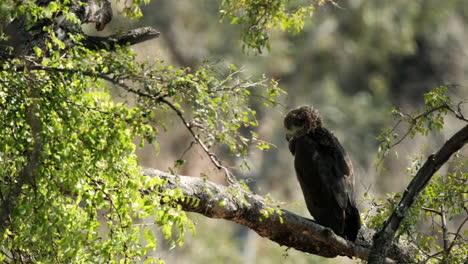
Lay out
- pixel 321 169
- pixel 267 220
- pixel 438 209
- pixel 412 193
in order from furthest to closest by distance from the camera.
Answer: pixel 321 169
pixel 438 209
pixel 267 220
pixel 412 193

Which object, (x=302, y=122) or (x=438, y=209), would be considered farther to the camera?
(x=302, y=122)

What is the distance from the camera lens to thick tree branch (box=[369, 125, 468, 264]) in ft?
14.2

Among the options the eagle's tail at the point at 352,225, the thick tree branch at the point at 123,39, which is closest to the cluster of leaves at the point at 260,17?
the thick tree branch at the point at 123,39

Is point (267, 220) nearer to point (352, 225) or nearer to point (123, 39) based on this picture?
point (352, 225)

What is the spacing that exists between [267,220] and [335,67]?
63.2 ft

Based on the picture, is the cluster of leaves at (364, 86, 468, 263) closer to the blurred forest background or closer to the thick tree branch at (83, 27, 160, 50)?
the thick tree branch at (83, 27, 160, 50)

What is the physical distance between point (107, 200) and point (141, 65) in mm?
809

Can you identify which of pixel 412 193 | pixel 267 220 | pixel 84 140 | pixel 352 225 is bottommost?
pixel 84 140

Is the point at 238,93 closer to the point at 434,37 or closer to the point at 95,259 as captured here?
the point at 95,259

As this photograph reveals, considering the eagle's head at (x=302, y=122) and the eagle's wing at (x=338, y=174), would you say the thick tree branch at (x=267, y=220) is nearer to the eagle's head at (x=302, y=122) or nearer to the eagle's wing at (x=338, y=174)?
the eagle's wing at (x=338, y=174)

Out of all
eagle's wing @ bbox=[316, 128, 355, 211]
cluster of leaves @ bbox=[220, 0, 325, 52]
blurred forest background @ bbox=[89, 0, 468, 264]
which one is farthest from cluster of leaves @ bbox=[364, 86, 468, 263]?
blurred forest background @ bbox=[89, 0, 468, 264]

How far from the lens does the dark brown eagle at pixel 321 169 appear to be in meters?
5.82

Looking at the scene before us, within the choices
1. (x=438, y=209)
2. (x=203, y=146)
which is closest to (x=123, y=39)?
(x=203, y=146)

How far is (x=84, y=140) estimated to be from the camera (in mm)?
3744
